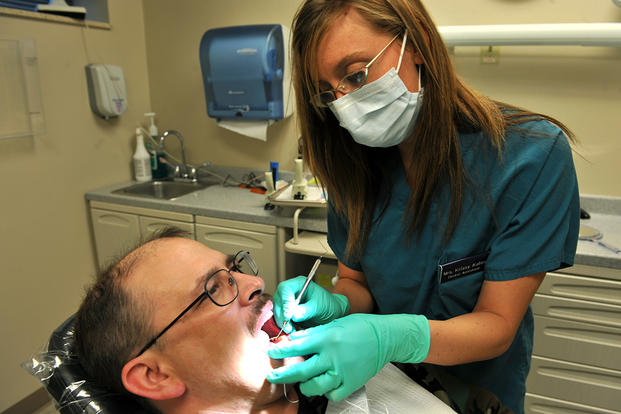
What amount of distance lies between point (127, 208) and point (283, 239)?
97cm

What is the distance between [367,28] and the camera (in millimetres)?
857

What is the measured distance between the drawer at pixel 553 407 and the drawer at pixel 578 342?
0.21 m

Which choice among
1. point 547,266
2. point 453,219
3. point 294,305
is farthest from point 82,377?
point 547,266

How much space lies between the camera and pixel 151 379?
876mm

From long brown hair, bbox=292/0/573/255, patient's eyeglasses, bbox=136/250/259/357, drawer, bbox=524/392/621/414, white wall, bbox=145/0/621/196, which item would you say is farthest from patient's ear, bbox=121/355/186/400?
white wall, bbox=145/0/621/196

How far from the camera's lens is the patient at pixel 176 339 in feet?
2.90

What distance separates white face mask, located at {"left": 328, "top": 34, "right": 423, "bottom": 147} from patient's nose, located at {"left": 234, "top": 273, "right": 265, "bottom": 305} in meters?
0.43

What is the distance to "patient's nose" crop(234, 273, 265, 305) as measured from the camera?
0.98 metres

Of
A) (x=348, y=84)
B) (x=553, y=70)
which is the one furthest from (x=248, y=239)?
(x=553, y=70)

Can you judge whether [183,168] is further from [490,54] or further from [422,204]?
[422,204]

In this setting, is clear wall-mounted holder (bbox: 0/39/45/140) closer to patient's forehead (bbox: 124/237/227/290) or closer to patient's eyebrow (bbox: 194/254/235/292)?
patient's forehead (bbox: 124/237/227/290)

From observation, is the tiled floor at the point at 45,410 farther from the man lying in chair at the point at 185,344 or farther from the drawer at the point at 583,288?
the drawer at the point at 583,288

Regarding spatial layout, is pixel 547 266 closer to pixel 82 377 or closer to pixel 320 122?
pixel 320 122

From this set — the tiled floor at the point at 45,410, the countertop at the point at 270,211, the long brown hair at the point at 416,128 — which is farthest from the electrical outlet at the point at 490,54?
the tiled floor at the point at 45,410
